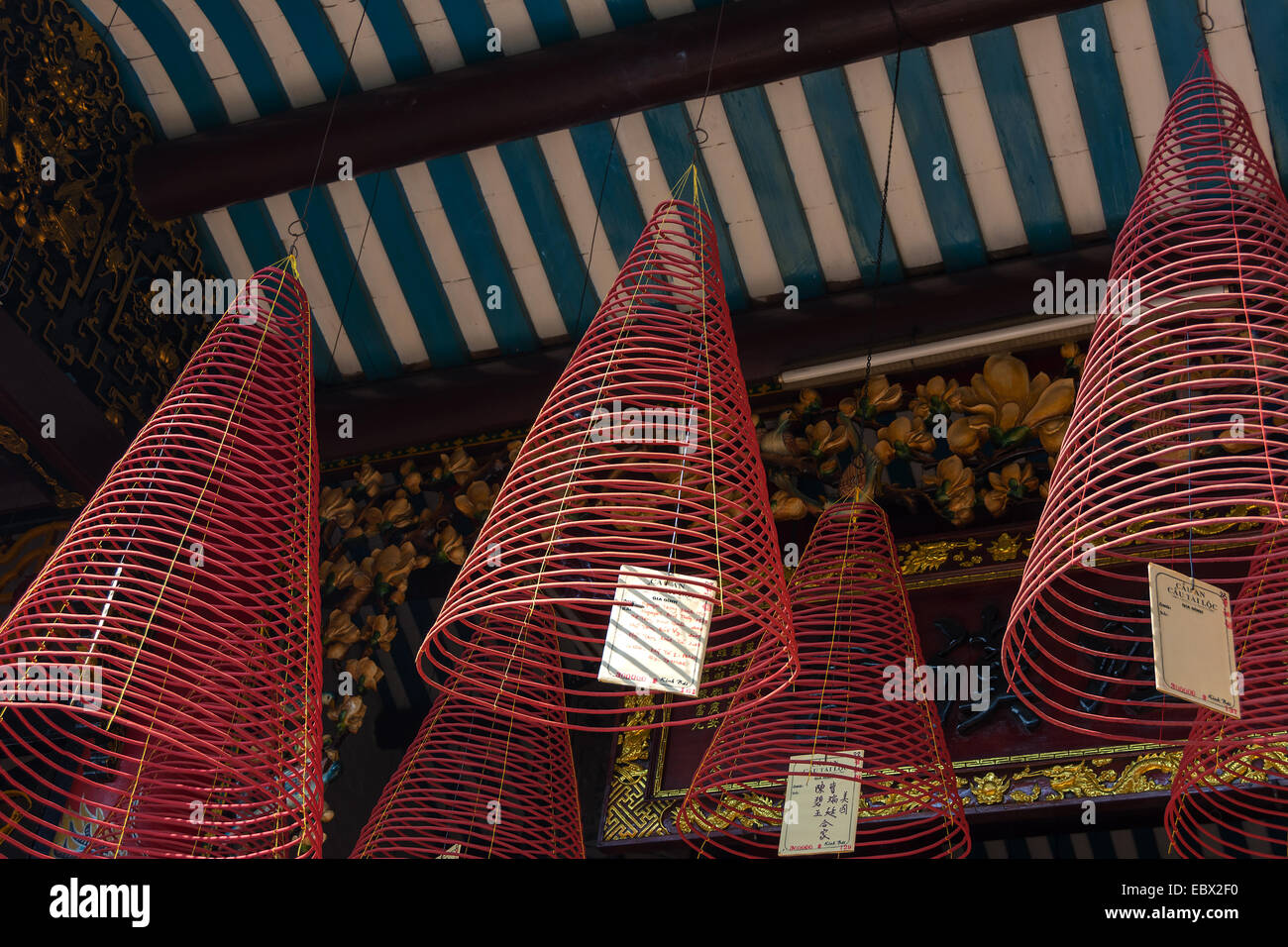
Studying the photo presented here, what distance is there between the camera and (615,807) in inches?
192

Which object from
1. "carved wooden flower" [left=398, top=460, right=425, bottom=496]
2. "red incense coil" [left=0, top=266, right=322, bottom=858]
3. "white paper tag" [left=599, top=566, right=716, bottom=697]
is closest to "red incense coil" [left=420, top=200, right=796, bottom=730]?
"white paper tag" [left=599, top=566, right=716, bottom=697]

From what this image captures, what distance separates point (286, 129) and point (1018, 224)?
2926 millimetres

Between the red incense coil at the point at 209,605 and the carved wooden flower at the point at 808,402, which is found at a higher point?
the carved wooden flower at the point at 808,402

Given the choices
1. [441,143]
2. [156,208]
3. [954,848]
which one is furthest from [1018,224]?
[156,208]

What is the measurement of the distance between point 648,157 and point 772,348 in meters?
0.95

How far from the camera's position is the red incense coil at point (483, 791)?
405 centimetres

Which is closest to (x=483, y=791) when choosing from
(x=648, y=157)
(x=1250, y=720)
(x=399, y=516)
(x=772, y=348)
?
(x=399, y=516)

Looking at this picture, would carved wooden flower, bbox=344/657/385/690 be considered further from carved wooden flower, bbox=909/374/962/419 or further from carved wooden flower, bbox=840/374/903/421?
carved wooden flower, bbox=909/374/962/419

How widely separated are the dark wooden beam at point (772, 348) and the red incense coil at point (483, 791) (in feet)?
4.96

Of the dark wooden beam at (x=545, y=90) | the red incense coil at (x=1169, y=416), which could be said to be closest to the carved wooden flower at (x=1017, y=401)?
the red incense coil at (x=1169, y=416)

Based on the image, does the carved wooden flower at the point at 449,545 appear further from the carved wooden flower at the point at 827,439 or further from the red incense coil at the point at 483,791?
the carved wooden flower at the point at 827,439

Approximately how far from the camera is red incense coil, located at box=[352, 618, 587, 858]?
13.3ft

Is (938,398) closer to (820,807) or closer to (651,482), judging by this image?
(820,807)
